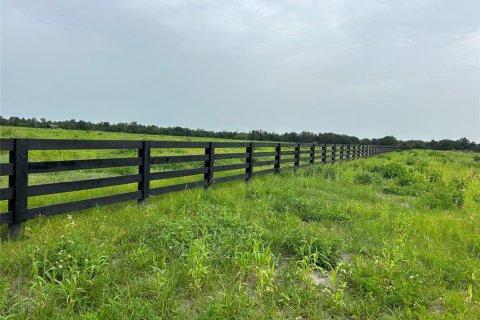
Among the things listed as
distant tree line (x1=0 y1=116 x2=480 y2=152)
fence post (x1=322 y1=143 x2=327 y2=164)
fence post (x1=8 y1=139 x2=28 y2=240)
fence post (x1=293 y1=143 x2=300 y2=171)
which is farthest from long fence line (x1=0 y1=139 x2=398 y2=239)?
distant tree line (x1=0 y1=116 x2=480 y2=152)

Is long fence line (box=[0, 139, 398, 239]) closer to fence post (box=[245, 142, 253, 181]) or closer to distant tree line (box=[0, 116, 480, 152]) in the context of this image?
Answer: fence post (box=[245, 142, 253, 181])

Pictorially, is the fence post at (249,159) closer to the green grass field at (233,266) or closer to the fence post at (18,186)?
the green grass field at (233,266)

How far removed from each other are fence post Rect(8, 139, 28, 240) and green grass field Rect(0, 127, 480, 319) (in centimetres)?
14

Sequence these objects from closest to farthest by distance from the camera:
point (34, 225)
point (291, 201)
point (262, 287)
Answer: point (262, 287)
point (34, 225)
point (291, 201)

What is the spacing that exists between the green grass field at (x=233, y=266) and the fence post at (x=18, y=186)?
5.6 inches

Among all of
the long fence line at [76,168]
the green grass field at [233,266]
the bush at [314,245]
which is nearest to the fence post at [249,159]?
the long fence line at [76,168]

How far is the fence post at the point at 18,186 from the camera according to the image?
428 cm

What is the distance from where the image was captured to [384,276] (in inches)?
153

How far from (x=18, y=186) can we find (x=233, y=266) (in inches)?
113

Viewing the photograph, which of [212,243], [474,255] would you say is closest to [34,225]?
[212,243]

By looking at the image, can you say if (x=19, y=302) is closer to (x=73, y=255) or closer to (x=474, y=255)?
(x=73, y=255)

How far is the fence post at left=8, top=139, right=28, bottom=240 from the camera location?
4277 millimetres

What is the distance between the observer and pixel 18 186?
431 centimetres

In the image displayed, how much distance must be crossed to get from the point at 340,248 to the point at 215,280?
210 cm
